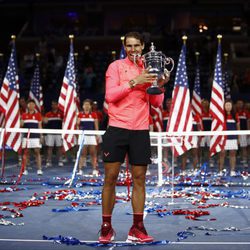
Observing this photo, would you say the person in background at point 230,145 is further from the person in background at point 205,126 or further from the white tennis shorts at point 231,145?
the person in background at point 205,126

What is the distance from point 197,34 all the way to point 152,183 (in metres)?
25.1

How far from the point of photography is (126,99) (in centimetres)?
698

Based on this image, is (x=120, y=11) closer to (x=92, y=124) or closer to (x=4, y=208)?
(x=92, y=124)

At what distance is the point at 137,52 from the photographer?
705 centimetres

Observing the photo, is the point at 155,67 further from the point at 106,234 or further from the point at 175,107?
the point at 175,107

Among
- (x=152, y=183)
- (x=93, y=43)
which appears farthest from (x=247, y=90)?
(x=152, y=183)

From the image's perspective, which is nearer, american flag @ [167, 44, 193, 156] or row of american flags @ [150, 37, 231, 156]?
american flag @ [167, 44, 193, 156]

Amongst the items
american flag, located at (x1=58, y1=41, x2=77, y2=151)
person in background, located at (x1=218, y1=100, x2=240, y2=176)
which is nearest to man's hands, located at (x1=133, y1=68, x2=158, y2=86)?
person in background, located at (x1=218, y1=100, x2=240, y2=176)

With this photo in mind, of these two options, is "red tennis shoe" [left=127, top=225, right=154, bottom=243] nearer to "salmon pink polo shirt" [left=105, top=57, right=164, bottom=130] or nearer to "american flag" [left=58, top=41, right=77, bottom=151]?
"salmon pink polo shirt" [left=105, top=57, right=164, bottom=130]

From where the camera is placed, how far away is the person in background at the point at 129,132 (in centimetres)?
700

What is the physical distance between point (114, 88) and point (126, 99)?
0.54 feet


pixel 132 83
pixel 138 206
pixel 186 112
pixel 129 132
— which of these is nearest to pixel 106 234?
pixel 138 206

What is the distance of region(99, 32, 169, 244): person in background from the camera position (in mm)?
7004

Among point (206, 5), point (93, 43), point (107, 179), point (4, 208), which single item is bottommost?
point (4, 208)
